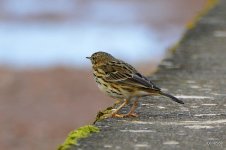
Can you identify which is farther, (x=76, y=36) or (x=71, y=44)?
(x=76, y=36)

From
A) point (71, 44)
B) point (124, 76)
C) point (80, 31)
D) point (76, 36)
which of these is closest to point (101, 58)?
point (124, 76)

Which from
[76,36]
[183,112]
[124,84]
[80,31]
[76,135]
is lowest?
[76,135]

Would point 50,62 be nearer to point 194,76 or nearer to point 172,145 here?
point 194,76

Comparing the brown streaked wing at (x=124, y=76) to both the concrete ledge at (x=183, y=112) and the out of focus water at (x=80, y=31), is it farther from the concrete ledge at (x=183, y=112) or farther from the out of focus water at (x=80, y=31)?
the out of focus water at (x=80, y=31)

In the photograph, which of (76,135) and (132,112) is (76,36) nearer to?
(132,112)

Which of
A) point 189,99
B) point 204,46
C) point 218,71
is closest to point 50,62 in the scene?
point 204,46

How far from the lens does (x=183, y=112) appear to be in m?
9.33

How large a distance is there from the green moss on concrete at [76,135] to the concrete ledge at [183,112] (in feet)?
0.17

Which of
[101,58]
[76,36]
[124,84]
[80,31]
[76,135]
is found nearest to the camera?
[76,135]

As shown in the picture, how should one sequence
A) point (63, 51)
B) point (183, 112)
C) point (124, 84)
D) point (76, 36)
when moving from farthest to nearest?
1. point (76, 36)
2. point (63, 51)
3. point (183, 112)
4. point (124, 84)

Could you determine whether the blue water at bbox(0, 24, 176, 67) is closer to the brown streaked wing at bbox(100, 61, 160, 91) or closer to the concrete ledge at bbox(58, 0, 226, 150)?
the concrete ledge at bbox(58, 0, 226, 150)

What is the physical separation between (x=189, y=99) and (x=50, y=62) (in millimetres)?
14879

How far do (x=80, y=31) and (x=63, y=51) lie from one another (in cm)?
461

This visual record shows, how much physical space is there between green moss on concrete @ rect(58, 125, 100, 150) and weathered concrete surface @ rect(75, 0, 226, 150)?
0.07 m
